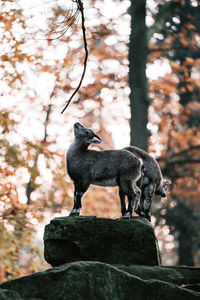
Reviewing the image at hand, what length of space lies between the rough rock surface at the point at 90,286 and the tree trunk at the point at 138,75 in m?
7.43

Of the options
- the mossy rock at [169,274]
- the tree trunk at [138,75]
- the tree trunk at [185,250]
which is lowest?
the tree trunk at [185,250]

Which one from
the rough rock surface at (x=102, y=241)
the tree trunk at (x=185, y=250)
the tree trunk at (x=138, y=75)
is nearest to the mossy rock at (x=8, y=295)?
the rough rock surface at (x=102, y=241)

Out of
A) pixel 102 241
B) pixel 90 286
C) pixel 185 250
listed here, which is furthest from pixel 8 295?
pixel 185 250

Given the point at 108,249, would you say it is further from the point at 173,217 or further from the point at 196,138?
the point at 196,138

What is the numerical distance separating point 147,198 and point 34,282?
2.83m

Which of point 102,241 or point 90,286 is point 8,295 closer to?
point 90,286

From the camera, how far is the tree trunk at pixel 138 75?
1289cm

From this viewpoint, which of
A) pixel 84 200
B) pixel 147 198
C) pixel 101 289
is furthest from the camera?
pixel 84 200

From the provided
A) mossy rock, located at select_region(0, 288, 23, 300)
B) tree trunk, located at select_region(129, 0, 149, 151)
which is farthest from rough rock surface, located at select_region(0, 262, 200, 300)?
→ tree trunk, located at select_region(129, 0, 149, 151)

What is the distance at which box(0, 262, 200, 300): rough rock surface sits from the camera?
5.32 meters

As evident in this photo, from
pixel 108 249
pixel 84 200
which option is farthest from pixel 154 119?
pixel 108 249

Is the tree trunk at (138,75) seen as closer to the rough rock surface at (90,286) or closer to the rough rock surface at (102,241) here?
the rough rock surface at (102,241)

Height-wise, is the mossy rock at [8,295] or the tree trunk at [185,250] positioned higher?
the mossy rock at [8,295]

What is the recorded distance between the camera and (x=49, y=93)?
14.2 meters
